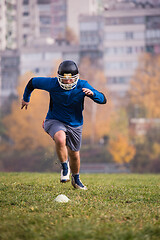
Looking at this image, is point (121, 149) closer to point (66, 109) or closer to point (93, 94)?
point (66, 109)

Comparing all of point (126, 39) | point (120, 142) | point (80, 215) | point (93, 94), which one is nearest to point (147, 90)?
point (120, 142)

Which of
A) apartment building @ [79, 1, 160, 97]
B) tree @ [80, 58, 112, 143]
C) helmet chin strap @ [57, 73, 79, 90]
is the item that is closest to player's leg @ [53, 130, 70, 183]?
helmet chin strap @ [57, 73, 79, 90]

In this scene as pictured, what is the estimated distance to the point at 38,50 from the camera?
89562 mm

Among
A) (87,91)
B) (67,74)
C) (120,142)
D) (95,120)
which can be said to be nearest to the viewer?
(87,91)

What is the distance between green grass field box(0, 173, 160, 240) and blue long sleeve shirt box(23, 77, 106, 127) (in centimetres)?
109

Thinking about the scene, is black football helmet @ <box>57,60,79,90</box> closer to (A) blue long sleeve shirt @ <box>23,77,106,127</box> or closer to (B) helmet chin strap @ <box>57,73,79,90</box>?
(B) helmet chin strap @ <box>57,73,79,90</box>

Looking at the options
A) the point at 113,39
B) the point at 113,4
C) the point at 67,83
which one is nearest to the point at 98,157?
the point at 113,39

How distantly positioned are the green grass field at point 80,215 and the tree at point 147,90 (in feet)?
167

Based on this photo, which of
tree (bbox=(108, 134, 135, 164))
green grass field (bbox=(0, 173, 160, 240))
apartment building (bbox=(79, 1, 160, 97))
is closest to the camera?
green grass field (bbox=(0, 173, 160, 240))

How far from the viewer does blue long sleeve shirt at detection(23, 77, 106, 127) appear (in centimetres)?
728

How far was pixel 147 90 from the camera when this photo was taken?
2304 inches

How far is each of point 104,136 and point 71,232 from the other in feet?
175

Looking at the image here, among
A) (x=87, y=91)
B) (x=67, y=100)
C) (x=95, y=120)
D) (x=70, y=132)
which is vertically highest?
(x=87, y=91)

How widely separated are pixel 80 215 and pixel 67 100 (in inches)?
99.4
